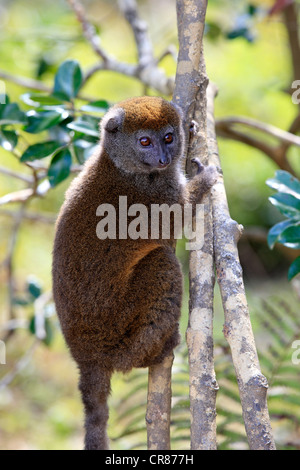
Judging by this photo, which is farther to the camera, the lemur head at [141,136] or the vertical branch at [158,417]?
the lemur head at [141,136]

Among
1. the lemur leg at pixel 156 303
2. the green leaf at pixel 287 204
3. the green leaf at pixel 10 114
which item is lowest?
the lemur leg at pixel 156 303

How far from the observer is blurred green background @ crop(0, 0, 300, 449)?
20.1 feet

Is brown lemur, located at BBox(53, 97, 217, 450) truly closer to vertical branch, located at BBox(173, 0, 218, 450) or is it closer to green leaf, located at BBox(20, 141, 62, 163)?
vertical branch, located at BBox(173, 0, 218, 450)

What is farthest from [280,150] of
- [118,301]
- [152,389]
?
[152,389]

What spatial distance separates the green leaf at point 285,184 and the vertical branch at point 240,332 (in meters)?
0.37

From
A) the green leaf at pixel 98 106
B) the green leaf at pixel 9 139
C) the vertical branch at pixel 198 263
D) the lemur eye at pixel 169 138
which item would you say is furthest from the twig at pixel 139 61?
the green leaf at pixel 9 139

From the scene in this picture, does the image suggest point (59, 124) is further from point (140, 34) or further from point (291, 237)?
point (291, 237)

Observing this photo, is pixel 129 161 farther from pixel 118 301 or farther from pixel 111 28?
pixel 111 28

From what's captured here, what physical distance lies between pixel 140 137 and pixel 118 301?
1086 millimetres

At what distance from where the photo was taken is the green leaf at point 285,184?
3.45 metres

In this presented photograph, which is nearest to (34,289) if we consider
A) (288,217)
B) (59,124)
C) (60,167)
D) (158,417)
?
(60,167)

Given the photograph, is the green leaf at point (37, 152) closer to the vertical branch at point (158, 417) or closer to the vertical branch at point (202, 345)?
the vertical branch at point (202, 345)

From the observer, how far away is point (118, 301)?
3389 millimetres

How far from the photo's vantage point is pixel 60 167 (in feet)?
12.7
